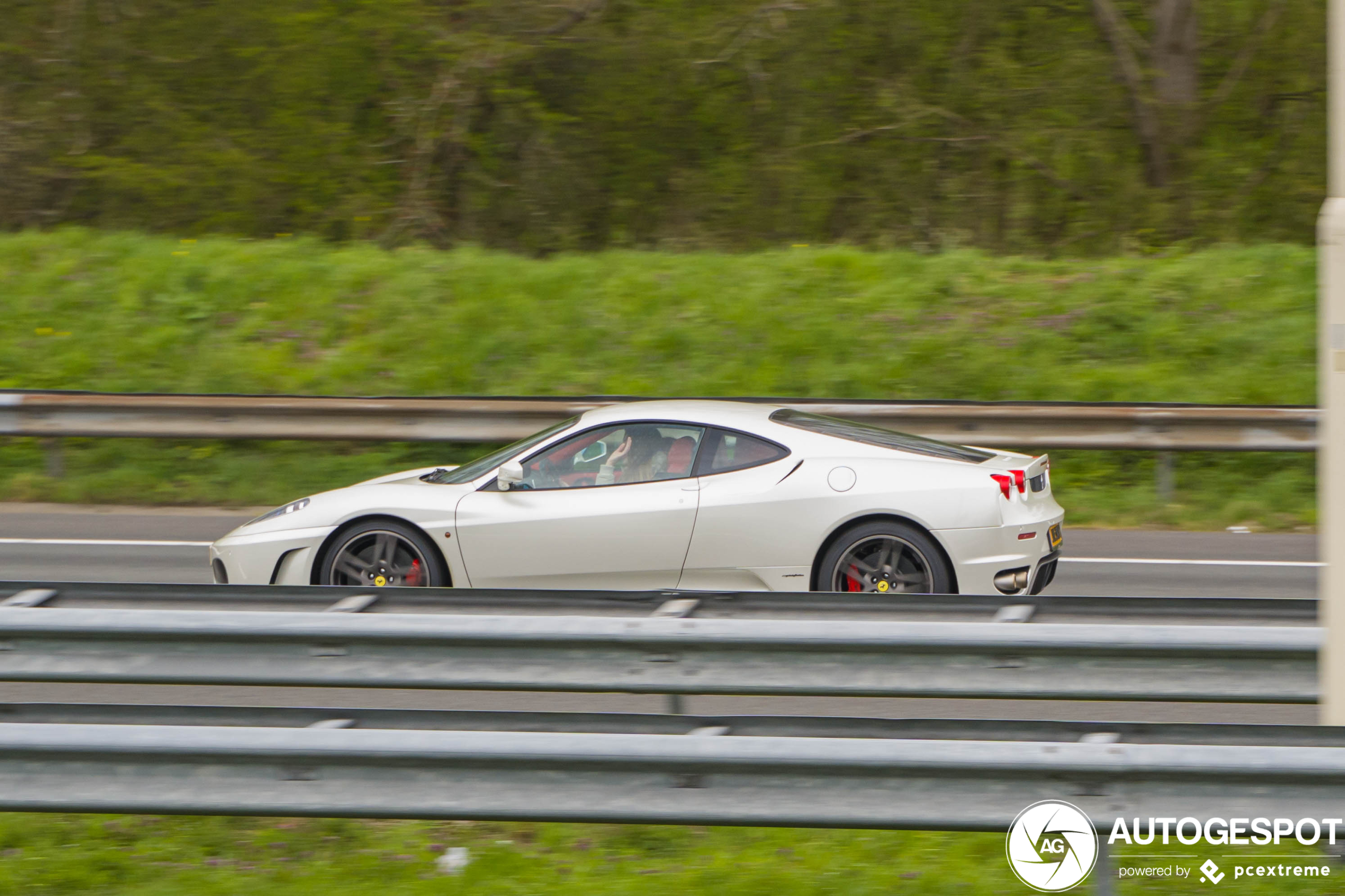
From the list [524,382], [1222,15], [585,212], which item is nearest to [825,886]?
[524,382]

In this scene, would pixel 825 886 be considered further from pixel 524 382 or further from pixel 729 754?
pixel 524 382

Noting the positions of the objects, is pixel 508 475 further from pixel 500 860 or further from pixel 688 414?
pixel 500 860

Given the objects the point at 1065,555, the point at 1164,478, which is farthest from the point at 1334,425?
the point at 1164,478

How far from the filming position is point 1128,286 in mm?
14547

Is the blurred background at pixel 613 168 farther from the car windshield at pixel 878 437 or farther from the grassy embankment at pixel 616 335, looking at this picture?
the car windshield at pixel 878 437

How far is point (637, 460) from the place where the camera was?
7457mm

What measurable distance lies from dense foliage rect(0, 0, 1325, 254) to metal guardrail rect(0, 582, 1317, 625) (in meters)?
13.0

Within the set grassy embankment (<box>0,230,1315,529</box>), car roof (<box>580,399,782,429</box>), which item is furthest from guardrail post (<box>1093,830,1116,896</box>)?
grassy embankment (<box>0,230,1315,529</box>)

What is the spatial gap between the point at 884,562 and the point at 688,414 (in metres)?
1.32

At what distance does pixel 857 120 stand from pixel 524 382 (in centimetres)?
651

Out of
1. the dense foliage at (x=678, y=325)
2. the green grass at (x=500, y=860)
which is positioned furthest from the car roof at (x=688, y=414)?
the dense foliage at (x=678, y=325)

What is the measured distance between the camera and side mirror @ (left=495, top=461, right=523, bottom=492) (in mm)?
7426

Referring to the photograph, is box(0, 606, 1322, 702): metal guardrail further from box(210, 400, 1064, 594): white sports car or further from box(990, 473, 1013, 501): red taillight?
box(990, 473, 1013, 501): red taillight

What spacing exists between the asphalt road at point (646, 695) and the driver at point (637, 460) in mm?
1333
